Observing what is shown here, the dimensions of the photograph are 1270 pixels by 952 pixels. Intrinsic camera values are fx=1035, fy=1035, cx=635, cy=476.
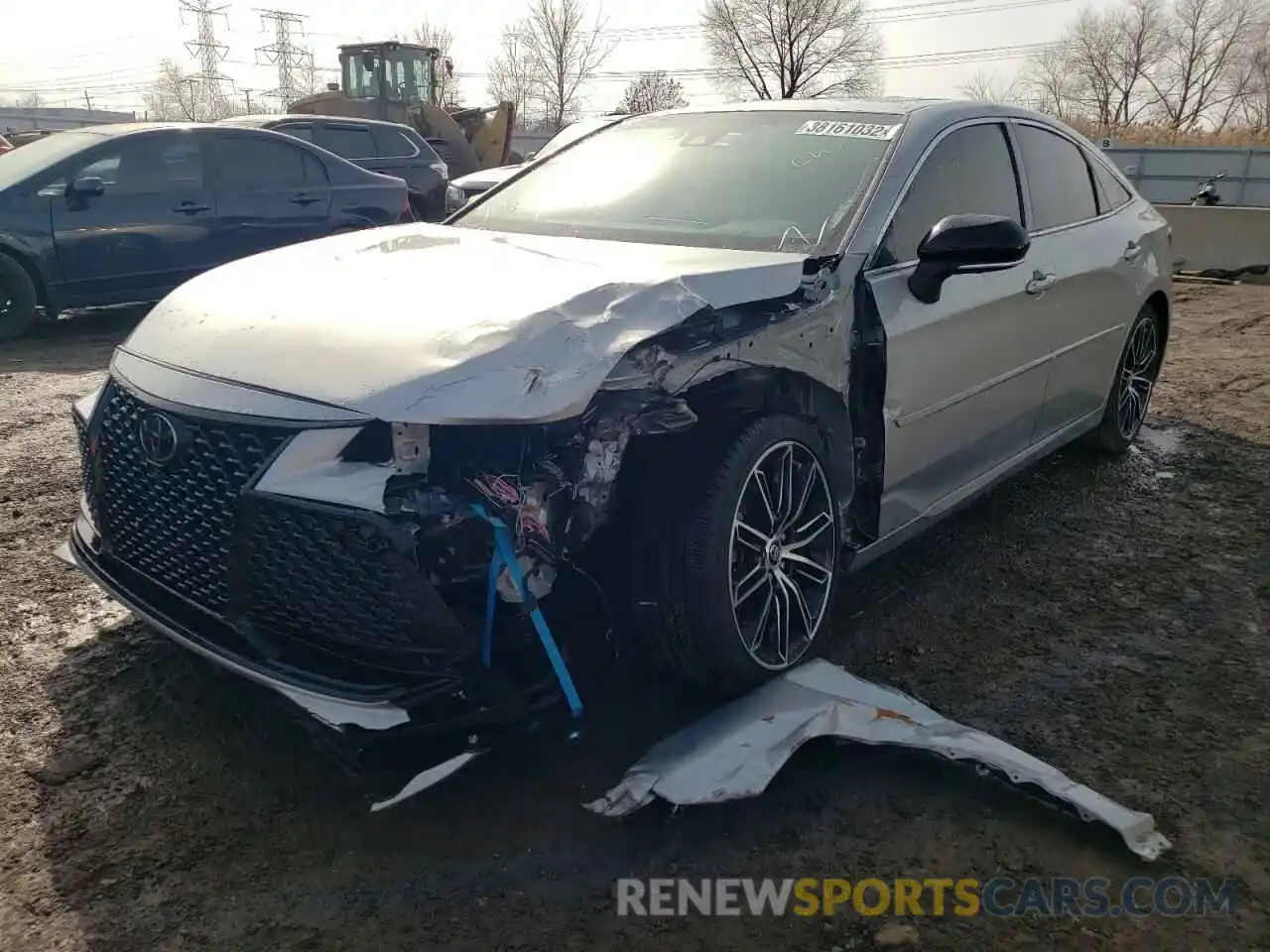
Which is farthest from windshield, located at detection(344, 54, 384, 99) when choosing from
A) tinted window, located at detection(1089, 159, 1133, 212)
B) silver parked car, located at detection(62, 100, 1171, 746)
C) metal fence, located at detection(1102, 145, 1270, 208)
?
silver parked car, located at detection(62, 100, 1171, 746)

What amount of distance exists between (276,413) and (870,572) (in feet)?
7.60

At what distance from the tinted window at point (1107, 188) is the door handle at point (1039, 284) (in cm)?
96

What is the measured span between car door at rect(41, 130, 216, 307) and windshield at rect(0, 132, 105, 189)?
0.49ft

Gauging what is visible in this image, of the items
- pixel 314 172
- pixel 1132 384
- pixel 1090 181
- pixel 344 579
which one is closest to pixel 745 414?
pixel 344 579

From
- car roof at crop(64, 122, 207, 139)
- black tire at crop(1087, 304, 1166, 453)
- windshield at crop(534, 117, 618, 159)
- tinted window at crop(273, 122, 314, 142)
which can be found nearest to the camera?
windshield at crop(534, 117, 618, 159)

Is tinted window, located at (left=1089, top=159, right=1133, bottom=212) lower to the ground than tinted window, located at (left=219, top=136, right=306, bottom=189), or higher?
lower

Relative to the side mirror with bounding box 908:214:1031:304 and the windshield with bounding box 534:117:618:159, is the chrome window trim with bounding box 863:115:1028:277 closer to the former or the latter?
the side mirror with bounding box 908:214:1031:304

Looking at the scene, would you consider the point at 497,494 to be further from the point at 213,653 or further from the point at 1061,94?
the point at 1061,94

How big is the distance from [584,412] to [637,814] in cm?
94

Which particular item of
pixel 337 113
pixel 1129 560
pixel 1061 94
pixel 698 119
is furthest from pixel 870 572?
pixel 1061 94

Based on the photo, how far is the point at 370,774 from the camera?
2145 millimetres

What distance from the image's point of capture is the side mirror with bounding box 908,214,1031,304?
2.98 m

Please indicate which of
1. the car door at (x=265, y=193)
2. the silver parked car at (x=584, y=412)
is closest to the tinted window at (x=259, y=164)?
the car door at (x=265, y=193)

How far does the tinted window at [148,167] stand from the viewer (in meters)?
A: 7.38
